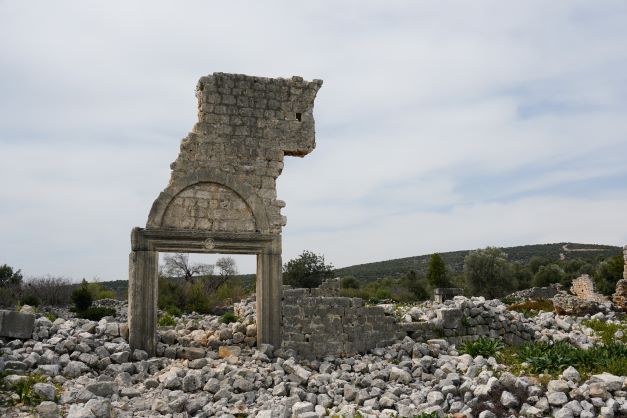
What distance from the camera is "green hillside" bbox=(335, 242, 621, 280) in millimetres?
57688

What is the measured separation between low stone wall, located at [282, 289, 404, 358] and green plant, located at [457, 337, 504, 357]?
157 cm

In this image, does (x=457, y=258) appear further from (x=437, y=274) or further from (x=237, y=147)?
(x=237, y=147)

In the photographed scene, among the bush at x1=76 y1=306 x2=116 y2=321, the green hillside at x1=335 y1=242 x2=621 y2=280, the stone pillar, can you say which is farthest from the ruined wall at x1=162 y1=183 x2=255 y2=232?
the green hillside at x1=335 y1=242 x2=621 y2=280

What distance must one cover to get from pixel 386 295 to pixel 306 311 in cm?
2221

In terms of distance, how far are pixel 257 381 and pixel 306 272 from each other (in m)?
24.2

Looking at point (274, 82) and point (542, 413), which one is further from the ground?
point (274, 82)

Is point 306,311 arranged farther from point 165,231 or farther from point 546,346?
A: point 546,346

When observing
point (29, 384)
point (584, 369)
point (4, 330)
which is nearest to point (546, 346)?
point (584, 369)

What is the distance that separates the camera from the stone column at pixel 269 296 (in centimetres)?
1149

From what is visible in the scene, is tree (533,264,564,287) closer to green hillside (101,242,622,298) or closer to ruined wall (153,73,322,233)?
green hillside (101,242,622,298)

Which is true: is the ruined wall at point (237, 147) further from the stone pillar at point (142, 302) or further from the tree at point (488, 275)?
the tree at point (488, 275)

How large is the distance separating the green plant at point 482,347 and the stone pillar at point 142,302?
5.54 metres

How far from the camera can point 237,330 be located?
1187 cm

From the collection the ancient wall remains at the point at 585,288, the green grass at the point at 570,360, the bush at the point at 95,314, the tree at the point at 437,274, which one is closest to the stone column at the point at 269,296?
the green grass at the point at 570,360
